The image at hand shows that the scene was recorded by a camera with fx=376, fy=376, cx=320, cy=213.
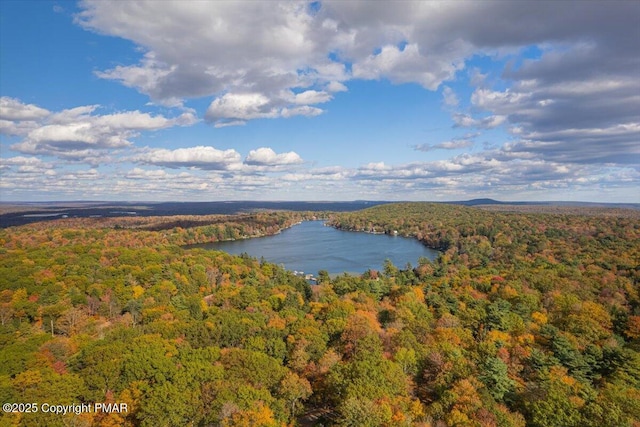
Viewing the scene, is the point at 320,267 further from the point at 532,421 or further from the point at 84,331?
the point at 532,421

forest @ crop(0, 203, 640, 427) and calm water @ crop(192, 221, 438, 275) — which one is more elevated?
forest @ crop(0, 203, 640, 427)

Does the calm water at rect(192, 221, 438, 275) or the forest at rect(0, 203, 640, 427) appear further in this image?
the calm water at rect(192, 221, 438, 275)

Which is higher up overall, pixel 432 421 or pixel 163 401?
pixel 163 401

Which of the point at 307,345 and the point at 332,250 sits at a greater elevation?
the point at 307,345

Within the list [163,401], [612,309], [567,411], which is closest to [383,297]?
[612,309]
